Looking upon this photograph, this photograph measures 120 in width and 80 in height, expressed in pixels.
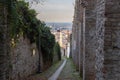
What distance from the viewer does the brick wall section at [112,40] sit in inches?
278

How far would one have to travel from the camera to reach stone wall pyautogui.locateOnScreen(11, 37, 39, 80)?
49.3 ft

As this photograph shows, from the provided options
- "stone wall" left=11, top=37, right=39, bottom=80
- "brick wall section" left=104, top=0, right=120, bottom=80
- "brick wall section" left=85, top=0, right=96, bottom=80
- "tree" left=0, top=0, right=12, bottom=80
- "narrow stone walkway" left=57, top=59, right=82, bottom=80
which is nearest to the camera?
"brick wall section" left=104, top=0, right=120, bottom=80

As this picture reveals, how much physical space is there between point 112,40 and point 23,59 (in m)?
11.0

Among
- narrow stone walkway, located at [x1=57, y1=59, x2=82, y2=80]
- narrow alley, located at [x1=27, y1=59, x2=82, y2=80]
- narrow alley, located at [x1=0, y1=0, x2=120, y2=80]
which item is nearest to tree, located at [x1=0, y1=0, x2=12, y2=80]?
narrow alley, located at [x1=0, y1=0, x2=120, y2=80]

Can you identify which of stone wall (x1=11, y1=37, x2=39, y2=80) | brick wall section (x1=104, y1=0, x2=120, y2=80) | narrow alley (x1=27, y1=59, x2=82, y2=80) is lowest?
narrow alley (x1=27, y1=59, x2=82, y2=80)

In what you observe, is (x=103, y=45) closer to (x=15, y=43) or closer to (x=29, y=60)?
(x=15, y=43)

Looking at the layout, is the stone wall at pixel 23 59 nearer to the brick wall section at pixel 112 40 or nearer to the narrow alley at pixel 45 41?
the narrow alley at pixel 45 41

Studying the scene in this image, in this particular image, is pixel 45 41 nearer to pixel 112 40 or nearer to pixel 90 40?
pixel 90 40

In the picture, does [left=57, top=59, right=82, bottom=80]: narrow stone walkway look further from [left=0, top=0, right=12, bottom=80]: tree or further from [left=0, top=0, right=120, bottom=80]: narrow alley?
[left=0, top=0, right=12, bottom=80]: tree

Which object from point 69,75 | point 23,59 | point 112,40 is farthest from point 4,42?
point 69,75

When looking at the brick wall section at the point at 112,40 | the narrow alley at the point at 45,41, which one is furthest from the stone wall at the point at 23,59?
the brick wall section at the point at 112,40

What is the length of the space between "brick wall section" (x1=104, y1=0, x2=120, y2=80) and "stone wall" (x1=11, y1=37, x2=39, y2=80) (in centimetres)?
763

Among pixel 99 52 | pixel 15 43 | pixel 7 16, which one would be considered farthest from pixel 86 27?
pixel 99 52

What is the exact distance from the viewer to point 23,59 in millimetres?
17547
